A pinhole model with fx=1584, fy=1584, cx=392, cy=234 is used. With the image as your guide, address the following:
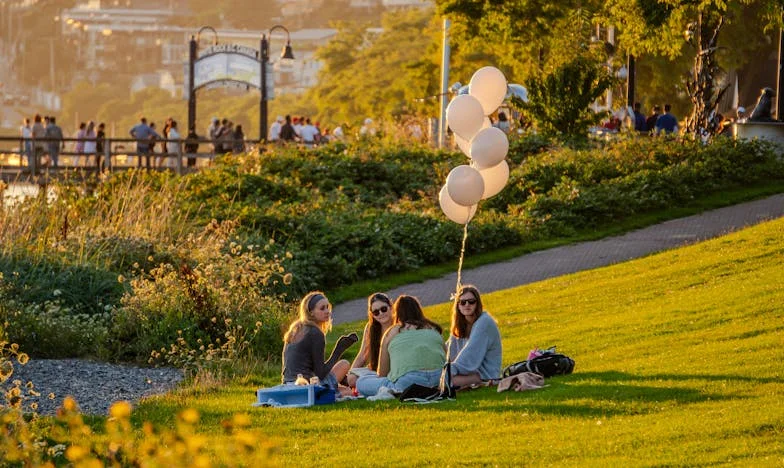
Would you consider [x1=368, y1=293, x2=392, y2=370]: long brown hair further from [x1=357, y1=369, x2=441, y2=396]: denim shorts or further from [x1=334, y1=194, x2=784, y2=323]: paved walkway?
[x1=334, y1=194, x2=784, y2=323]: paved walkway

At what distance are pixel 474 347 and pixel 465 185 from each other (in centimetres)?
126

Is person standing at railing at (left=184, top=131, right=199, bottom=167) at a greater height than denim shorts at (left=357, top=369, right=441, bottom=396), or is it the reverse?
person standing at railing at (left=184, top=131, right=199, bottom=167)

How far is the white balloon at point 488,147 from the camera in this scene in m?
12.2

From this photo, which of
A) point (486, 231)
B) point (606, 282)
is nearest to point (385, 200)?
point (486, 231)

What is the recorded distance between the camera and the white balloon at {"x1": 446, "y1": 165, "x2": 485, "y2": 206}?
1220cm

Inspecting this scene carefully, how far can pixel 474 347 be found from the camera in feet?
39.3

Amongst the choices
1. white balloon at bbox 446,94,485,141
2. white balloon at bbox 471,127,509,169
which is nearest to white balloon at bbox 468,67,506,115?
white balloon at bbox 446,94,485,141

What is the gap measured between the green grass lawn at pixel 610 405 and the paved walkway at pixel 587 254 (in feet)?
14.1

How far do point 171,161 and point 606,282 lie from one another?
96.6 ft

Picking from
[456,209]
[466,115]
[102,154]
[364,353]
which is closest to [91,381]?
[364,353]

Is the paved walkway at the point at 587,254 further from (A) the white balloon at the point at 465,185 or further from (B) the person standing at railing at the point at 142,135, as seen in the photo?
(B) the person standing at railing at the point at 142,135

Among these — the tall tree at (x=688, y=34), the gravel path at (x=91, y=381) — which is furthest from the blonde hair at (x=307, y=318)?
the tall tree at (x=688, y=34)

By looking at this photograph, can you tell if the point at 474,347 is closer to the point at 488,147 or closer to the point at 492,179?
the point at 492,179

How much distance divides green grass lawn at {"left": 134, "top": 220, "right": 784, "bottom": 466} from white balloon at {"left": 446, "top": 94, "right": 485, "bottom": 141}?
2080 mm
